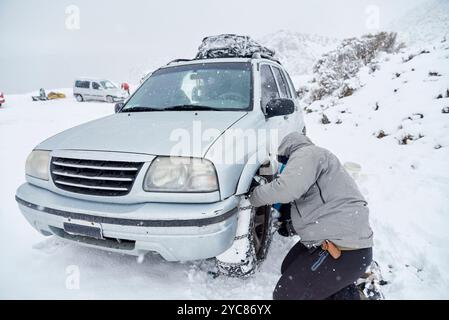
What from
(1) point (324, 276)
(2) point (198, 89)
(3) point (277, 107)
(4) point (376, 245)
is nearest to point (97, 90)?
(2) point (198, 89)

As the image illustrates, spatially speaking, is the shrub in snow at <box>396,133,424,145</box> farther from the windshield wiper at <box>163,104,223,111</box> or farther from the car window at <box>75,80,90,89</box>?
the car window at <box>75,80,90,89</box>

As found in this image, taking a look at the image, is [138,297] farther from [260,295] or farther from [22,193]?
[22,193]

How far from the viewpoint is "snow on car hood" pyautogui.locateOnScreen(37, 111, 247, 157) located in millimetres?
1920

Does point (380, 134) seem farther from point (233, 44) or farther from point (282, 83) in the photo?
point (233, 44)

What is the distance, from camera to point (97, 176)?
6.33 ft

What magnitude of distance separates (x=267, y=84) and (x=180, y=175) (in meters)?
1.86

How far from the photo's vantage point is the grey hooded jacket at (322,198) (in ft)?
6.26

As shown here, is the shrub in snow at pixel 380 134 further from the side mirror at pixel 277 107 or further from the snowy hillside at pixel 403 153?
the side mirror at pixel 277 107

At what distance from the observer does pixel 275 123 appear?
9.38 feet

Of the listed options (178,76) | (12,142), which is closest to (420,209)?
(178,76)

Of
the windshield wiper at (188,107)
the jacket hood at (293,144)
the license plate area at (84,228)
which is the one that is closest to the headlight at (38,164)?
the license plate area at (84,228)

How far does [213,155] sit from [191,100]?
1.19 meters

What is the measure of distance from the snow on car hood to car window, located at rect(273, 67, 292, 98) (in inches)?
62.5

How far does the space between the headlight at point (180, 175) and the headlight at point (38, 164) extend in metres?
0.99
